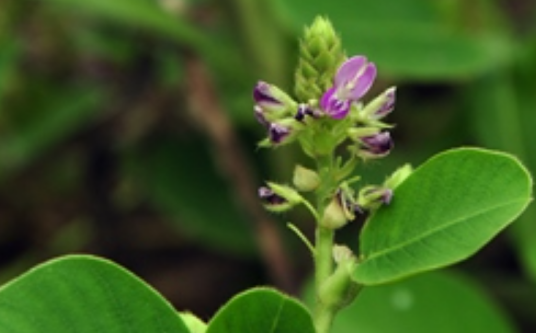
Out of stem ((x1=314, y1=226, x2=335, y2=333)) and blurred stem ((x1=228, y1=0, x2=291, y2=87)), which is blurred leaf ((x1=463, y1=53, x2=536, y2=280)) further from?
stem ((x1=314, y1=226, x2=335, y2=333))

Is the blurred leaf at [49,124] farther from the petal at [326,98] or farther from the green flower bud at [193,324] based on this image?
the petal at [326,98]

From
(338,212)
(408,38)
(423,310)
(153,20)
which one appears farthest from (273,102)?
(408,38)

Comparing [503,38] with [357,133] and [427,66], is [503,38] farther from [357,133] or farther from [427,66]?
[357,133]

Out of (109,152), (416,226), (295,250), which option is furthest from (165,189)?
(416,226)

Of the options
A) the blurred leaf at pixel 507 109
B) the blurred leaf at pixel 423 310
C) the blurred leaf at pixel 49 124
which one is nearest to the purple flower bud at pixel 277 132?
the blurred leaf at pixel 423 310

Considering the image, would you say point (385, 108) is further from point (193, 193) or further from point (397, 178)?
point (193, 193)

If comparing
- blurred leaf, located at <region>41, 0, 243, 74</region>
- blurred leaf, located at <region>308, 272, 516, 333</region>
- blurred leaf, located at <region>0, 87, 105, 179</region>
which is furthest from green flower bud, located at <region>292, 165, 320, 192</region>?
blurred leaf, located at <region>0, 87, 105, 179</region>

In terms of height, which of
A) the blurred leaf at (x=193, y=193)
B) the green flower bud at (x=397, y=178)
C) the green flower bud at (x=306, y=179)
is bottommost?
the blurred leaf at (x=193, y=193)
